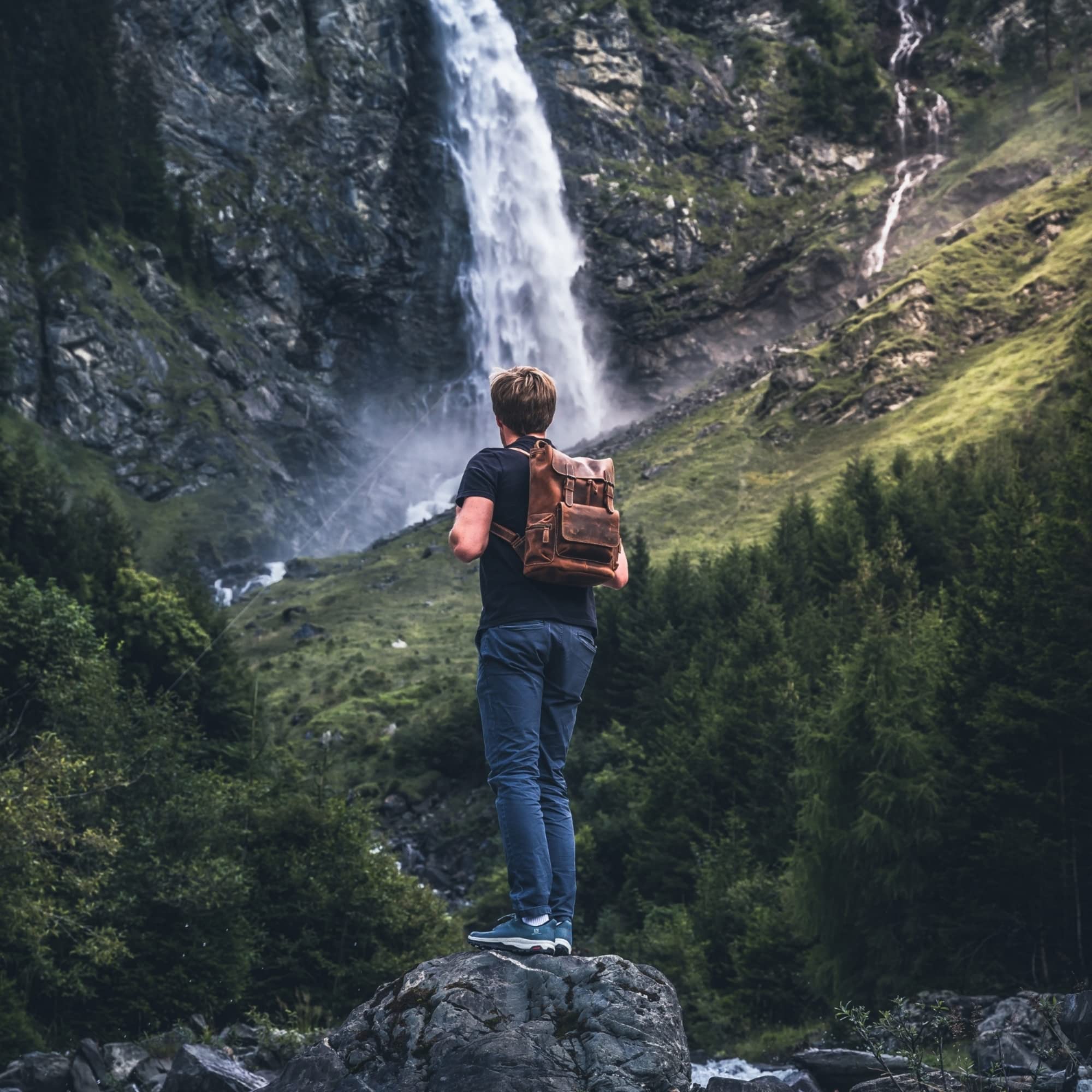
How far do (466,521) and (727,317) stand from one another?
155358 mm

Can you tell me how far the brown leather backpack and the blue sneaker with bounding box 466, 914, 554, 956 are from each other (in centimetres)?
218

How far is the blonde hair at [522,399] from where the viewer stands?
28.0ft

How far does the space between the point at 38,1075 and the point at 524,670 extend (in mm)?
13704

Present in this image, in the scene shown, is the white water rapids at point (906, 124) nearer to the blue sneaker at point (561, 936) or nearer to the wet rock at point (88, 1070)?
the wet rock at point (88, 1070)

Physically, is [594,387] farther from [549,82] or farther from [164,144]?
[164,144]

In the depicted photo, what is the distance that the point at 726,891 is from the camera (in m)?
40.3

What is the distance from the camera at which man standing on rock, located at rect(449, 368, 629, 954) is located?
8070 millimetres

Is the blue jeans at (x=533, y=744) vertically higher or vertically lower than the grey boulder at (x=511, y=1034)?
higher

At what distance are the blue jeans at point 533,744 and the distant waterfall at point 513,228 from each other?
12746 centimetres

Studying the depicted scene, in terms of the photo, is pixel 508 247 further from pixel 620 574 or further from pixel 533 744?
pixel 533 744

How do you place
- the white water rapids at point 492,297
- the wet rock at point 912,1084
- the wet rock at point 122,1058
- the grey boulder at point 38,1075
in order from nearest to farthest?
the wet rock at point 912,1084, the grey boulder at point 38,1075, the wet rock at point 122,1058, the white water rapids at point 492,297

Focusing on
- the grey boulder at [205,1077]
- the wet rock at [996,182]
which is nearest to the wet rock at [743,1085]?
the grey boulder at [205,1077]

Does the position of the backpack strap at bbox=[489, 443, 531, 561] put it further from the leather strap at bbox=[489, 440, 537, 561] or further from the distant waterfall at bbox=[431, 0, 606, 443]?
the distant waterfall at bbox=[431, 0, 606, 443]

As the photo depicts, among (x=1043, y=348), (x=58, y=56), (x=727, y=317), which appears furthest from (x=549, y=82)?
(x=1043, y=348)
